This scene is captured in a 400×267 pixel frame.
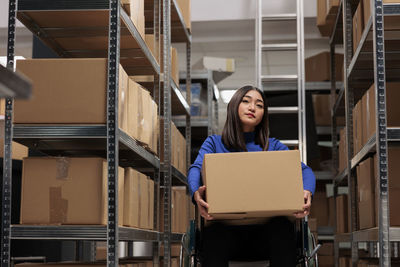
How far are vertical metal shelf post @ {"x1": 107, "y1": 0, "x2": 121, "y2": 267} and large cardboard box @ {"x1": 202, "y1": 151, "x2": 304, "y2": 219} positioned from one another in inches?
15.5

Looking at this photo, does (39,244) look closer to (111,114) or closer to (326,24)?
(111,114)

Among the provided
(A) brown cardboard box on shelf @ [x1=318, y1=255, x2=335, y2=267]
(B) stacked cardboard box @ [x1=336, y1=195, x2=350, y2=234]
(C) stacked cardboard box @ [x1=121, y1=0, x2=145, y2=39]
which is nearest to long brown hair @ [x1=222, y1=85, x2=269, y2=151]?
(C) stacked cardboard box @ [x1=121, y1=0, x2=145, y2=39]

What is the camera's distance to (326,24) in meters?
5.22

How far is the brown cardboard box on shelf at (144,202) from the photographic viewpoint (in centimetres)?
314

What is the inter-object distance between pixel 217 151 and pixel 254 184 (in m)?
0.46

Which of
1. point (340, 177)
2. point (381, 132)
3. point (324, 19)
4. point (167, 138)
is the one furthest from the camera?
point (324, 19)

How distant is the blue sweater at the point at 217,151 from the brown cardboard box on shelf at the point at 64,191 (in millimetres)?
368

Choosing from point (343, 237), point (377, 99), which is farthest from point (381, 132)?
point (343, 237)

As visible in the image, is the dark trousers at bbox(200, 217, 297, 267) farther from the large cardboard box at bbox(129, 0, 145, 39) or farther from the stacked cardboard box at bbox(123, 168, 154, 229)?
the large cardboard box at bbox(129, 0, 145, 39)

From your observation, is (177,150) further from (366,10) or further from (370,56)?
(366,10)

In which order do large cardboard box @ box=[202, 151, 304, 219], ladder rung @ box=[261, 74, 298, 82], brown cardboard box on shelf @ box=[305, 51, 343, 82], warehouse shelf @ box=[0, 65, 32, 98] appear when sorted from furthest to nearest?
brown cardboard box on shelf @ box=[305, 51, 343, 82] → ladder rung @ box=[261, 74, 298, 82] → large cardboard box @ box=[202, 151, 304, 219] → warehouse shelf @ box=[0, 65, 32, 98]

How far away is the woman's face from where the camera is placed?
2.87 metres

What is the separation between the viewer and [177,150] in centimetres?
446

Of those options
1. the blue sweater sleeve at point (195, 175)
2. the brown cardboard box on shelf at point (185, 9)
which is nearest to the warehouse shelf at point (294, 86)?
the brown cardboard box on shelf at point (185, 9)
